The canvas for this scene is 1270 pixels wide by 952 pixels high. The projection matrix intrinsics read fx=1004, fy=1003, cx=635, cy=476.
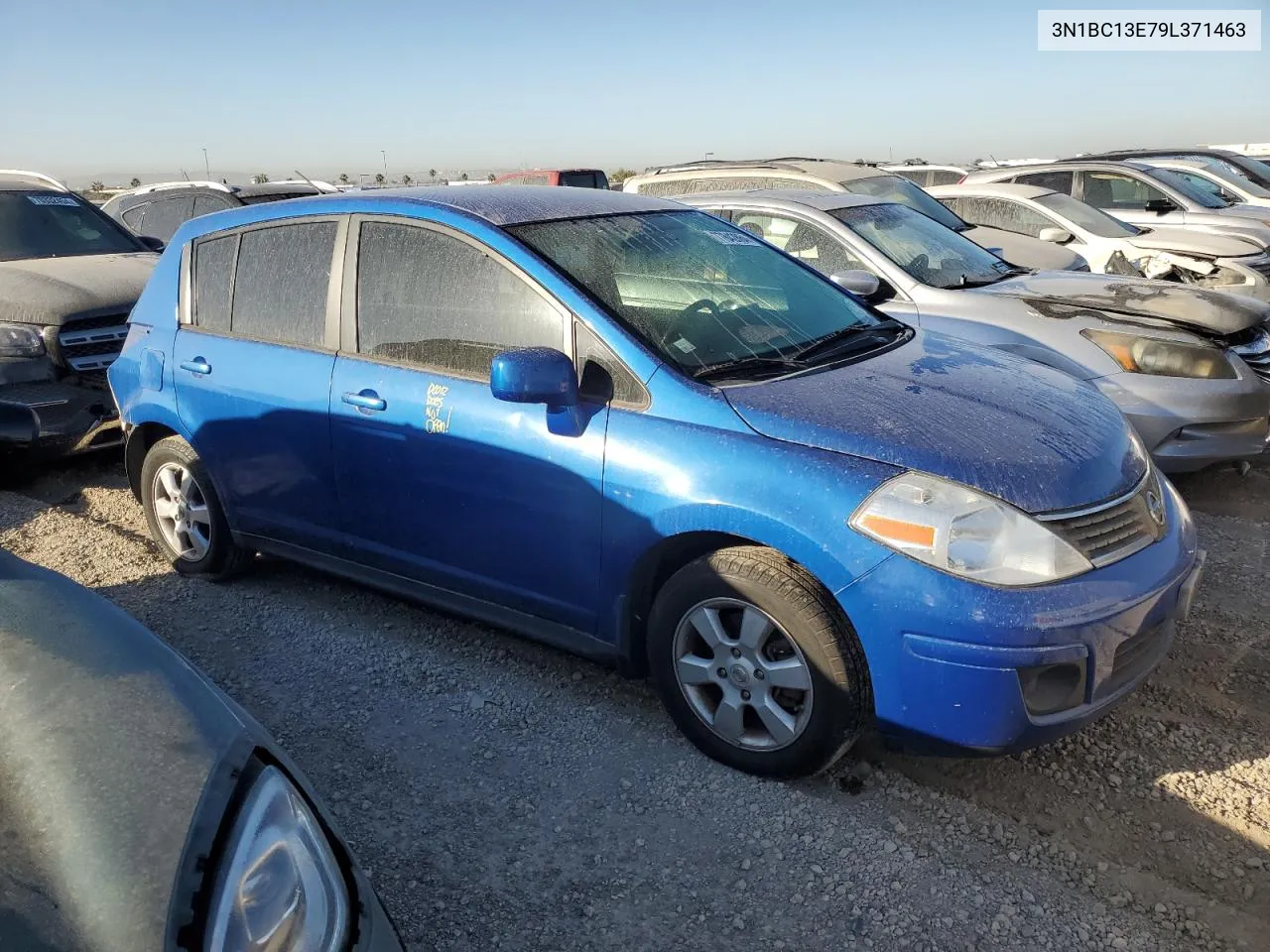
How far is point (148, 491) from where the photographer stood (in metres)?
4.64

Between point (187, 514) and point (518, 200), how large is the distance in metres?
2.14

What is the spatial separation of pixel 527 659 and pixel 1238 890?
2325mm

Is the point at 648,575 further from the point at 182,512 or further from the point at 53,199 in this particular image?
the point at 53,199

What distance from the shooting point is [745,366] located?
3.19m

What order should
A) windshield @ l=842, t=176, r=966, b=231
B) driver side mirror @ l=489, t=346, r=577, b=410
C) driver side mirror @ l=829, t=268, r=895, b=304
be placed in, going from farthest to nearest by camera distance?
windshield @ l=842, t=176, r=966, b=231, driver side mirror @ l=829, t=268, r=895, b=304, driver side mirror @ l=489, t=346, r=577, b=410

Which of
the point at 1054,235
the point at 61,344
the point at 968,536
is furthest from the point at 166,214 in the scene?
the point at 968,536

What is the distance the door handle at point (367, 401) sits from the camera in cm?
353

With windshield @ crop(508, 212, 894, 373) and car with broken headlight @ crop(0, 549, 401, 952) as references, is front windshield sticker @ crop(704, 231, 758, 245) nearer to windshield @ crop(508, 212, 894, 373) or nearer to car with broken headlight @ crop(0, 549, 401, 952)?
windshield @ crop(508, 212, 894, 373)

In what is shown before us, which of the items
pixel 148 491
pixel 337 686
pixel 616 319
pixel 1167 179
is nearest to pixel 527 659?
pixel 337 686

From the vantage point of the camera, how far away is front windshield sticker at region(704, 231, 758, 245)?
3.98 meters

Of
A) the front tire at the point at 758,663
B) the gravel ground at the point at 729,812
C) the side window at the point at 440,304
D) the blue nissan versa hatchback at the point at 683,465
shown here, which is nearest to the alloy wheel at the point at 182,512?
the blue nissan versa hatchback at the point at 683,465

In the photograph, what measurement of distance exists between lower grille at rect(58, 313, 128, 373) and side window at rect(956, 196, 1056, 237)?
750 cm

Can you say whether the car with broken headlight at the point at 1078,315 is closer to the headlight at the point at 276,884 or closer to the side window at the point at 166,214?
the headlight at the point at 276,884

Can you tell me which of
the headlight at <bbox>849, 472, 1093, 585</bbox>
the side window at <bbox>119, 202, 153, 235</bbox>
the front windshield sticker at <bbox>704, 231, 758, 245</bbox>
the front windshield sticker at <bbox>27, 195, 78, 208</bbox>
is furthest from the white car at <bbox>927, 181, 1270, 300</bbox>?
the side window at <bbox>119, 202, 153, 235</bbox>
